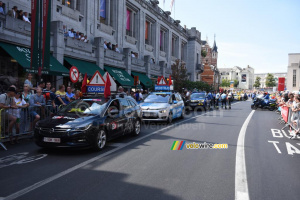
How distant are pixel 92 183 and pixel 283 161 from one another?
4579 mm

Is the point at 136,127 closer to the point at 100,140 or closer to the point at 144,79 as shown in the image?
the point at 100,140

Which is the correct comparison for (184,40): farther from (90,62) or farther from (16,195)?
(16,195)

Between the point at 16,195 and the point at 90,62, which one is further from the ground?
the point at 90,62

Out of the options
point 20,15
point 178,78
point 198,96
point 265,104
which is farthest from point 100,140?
point 178,78

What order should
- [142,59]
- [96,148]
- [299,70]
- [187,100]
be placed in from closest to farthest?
1. [96,148]
2. [187,100]
3. [142,59]
4. [299,70]

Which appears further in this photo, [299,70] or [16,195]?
[299,70]

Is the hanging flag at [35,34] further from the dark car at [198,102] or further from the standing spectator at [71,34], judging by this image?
the dark car at [198,102]

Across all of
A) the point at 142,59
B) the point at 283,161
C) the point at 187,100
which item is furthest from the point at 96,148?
the point at 142,59

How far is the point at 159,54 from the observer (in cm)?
3791

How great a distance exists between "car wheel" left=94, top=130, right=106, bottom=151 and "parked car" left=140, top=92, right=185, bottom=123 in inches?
216

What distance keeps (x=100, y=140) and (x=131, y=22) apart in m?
25.4

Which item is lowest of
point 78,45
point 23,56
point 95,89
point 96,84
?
point 95,89

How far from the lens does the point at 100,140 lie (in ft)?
23.7

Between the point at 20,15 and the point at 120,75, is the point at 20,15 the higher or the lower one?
the higher one
